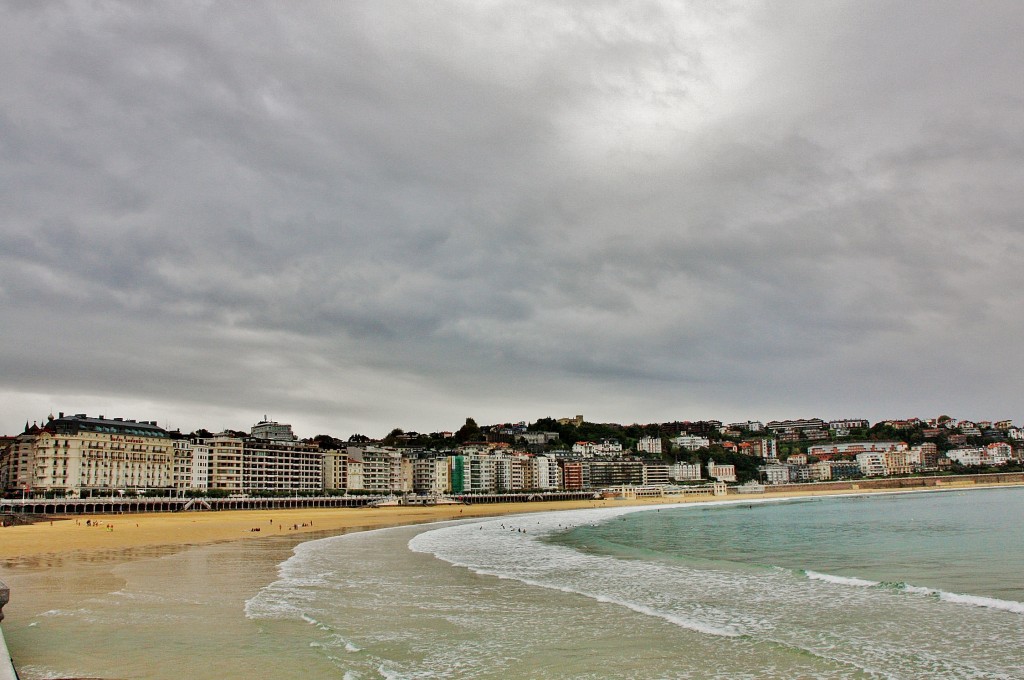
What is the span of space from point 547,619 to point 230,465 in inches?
4851

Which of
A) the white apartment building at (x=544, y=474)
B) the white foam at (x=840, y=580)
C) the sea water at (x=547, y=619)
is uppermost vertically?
the sea water at (x=547, y=619)

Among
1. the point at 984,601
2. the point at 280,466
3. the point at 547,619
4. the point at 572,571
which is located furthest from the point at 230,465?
the point at 984,601

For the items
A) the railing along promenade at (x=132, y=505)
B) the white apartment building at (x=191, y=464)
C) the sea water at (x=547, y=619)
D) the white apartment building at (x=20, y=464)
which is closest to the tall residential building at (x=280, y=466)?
the white apartment building at (x=191, y=464)

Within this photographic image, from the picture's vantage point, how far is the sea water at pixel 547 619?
499 inches

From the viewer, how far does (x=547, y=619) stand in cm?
1720

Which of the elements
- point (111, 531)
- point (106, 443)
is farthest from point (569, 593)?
point (106, 443)

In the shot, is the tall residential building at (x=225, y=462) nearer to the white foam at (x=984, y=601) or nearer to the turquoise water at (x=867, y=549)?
the turquoise water at (x=867, y=549)

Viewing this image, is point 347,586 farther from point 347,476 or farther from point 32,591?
point 347,476

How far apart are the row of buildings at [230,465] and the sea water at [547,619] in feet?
290

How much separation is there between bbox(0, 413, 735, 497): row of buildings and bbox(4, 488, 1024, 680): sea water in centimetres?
8829

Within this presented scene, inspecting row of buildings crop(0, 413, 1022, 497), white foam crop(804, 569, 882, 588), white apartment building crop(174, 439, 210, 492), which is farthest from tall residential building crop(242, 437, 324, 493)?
white foam crop(804, 569, 882, 588)

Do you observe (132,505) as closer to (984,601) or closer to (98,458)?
(98,458)

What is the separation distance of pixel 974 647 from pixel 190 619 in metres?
16.6

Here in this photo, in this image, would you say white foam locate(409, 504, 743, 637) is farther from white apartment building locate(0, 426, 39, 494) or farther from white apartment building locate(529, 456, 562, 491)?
white apartment building locate(529, 456, 562, 491)
